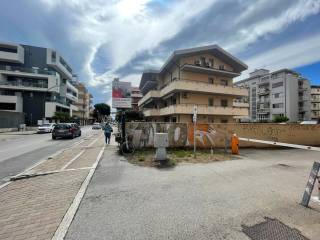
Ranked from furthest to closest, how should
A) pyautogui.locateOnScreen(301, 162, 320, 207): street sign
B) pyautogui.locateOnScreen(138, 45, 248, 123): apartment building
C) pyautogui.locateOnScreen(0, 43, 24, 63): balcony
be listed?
pyautogui.locateOnScreen(0, 43, 24, 63): balcony
pyautogui.locateOnScreen(138, 45, 248, 123): apartment building
pyautogui.locateOnScreen(301, 162, 320, 207): street sign

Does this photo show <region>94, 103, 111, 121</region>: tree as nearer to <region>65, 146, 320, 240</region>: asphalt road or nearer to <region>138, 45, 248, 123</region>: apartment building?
<region>138, 45, 248, 123</region>: apartment building

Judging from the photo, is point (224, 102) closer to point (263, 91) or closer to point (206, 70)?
point (206, 70)

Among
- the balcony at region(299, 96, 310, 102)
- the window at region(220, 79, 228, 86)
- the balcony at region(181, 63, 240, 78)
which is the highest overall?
the balcony at region(299, 96, 310, 102)

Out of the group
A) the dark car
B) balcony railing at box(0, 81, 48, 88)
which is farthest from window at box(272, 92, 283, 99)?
balcony railing at box(0, 81, 48, 88)

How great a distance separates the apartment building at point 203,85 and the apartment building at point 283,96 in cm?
4257

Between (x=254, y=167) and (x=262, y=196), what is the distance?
11.5 feet

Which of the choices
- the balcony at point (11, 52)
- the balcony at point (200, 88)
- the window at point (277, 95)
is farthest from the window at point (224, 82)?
the window at point (277, 95)

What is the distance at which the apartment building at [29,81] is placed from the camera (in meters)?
46.7

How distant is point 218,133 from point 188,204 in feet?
34.1

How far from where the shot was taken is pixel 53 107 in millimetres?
50812

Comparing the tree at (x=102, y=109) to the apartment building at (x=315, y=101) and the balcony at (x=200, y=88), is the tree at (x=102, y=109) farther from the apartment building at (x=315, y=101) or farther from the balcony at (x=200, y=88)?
the apartment building at (x=315, y=101)

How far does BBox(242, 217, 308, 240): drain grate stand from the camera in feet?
11.2

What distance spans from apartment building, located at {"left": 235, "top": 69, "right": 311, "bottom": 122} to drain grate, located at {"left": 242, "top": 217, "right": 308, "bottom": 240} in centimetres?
7243

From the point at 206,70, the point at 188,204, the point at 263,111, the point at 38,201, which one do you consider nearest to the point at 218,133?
the point at 188,204
